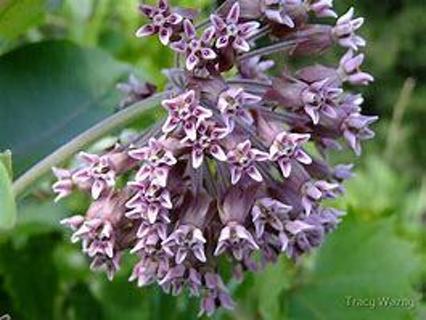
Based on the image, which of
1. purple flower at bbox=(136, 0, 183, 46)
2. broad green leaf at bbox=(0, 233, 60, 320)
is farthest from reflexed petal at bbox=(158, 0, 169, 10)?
broad green leaf at bbox=(0, 233, 60, 320)

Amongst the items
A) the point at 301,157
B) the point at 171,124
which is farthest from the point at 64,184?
the point at 301,157

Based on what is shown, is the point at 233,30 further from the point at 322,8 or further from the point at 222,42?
the point at 322,8

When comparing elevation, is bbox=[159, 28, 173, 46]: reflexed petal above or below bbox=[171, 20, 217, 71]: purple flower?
above

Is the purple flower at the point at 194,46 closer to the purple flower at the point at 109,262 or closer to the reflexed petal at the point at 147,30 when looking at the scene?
the reflexed petal at the point at 147,30

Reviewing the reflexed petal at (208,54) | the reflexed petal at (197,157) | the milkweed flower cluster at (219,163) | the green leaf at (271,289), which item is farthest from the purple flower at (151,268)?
the green leaf at (271,289)

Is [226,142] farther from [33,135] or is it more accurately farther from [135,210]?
[33,135]

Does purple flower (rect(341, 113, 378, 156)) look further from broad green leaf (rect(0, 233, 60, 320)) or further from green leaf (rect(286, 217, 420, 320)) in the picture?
broad green leaf (rect(0, 233, 60, 320))

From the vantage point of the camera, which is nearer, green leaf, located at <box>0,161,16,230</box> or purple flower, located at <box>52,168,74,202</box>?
green leaf, located at <box>0,161,16,230</box>
